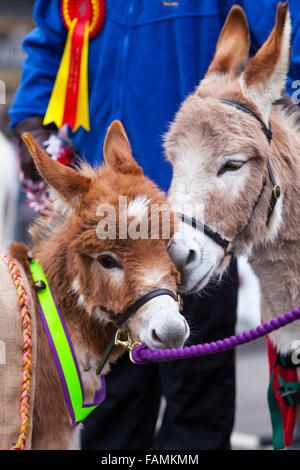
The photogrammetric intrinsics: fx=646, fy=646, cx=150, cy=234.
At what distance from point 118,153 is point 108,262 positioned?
449 mm

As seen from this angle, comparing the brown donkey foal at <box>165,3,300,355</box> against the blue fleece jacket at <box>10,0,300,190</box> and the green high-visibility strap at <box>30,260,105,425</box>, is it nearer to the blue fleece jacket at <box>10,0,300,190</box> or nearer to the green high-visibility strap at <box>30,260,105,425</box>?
the blue fleece jacket at <box>10,0,300,190</box>

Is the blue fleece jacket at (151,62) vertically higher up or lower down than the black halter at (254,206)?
higher up

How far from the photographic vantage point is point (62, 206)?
2.36m

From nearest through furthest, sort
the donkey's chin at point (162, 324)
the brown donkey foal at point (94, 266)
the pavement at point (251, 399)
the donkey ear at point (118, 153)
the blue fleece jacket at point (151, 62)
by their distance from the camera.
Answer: the donkey's chin at point (162, 324), the brown donkey foal at point (94, 266), the donkey ear at point (118, 153), the blue fleece jacket at point (151, 62), the pavement at point (251, 399)

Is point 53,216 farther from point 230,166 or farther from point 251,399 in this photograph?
point 251,399

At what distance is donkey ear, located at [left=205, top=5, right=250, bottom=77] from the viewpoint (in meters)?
2.46

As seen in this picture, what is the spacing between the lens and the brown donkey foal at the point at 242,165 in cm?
228

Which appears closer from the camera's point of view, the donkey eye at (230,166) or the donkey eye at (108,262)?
the donkey eye at (108,262)

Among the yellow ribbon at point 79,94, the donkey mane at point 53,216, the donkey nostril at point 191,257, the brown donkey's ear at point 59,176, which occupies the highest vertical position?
the yellow ribbon at point 79,94

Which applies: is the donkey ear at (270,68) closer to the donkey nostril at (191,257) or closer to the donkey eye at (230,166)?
the donkey eye at (230,166)

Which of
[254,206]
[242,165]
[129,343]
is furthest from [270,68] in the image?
[129,343]

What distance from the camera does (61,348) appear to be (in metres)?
2.34

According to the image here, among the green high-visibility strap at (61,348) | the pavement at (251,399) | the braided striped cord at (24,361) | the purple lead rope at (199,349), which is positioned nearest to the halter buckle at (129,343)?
the purple lead rope at (199,349)

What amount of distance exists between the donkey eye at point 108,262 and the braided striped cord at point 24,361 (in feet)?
1.05
